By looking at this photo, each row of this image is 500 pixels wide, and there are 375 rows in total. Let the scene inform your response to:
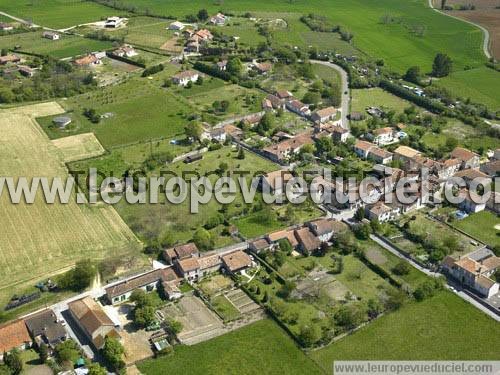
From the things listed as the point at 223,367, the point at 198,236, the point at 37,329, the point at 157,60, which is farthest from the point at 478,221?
the point at 157,60

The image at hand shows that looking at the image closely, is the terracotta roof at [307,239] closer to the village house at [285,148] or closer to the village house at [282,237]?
the village house at [282,237]

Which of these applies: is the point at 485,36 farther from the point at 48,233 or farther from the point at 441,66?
the point at 48,233

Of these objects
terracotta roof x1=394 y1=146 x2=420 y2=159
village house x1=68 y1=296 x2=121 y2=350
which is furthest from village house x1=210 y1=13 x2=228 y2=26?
village house x1=68 y1=296 x2=121 y2=350

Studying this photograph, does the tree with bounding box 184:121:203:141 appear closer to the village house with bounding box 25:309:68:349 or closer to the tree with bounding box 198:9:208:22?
the village house with bounding box 25:309:68:349

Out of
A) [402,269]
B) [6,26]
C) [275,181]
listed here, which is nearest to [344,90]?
[275,181]

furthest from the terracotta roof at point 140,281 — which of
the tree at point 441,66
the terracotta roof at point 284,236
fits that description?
the tree at point 441,66
